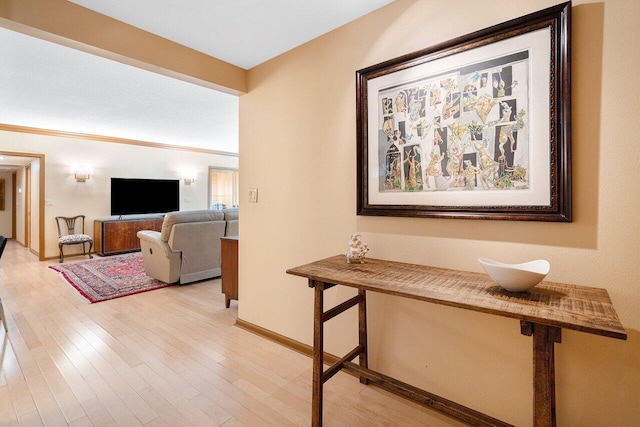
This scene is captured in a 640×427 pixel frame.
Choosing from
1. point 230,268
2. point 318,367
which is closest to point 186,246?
point 230,268

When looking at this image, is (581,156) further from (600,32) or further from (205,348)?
(205,348)

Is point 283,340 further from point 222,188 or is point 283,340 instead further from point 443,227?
point 222,188

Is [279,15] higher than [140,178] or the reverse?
higher

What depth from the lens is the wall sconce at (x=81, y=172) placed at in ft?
19.5

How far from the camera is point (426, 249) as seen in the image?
174 centimetres

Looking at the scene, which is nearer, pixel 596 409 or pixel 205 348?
pixel 596 409

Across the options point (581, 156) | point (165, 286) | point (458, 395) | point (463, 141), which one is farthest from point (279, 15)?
point (165, 286)

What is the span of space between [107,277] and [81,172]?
272 centimetres

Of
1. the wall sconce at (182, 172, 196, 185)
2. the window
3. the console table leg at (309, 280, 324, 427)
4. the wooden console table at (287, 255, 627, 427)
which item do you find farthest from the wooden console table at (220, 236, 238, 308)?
the window

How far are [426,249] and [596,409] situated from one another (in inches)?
37.0

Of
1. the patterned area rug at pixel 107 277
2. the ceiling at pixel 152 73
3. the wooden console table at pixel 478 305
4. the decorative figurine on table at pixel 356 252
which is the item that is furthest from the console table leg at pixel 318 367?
the patterned area rug at pixel 107 277

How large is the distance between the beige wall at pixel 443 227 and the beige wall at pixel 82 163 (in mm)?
5072

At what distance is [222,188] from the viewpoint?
29.1 ft

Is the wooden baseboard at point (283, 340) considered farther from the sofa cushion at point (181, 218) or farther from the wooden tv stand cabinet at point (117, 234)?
the wooden tv stand cabinet at point (117, 234)
